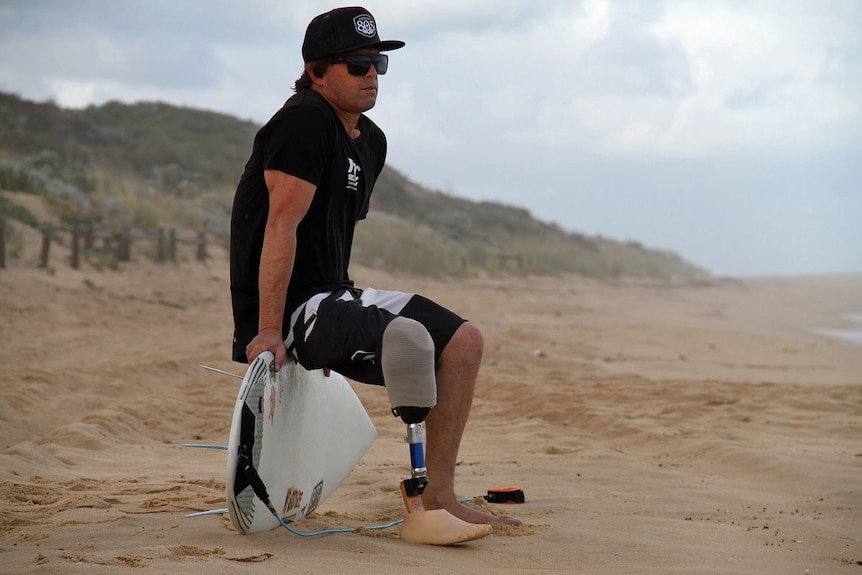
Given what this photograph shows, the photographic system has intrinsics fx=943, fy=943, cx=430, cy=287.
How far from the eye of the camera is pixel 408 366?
10.6 ft

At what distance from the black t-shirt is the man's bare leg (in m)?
0.53

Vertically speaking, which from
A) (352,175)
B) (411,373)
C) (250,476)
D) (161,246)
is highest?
(352,175)

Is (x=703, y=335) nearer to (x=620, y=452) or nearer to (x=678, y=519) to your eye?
(x=620, y=452)

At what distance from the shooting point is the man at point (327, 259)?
335cm

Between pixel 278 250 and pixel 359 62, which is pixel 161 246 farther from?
pixel 278 250

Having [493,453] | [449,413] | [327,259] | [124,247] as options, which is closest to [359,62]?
[327,259]

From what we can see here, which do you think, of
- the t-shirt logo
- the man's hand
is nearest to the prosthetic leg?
the man's hand

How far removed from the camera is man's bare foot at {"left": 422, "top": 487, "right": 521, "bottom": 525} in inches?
138

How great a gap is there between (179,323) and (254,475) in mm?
9086

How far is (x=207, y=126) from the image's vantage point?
149 feet

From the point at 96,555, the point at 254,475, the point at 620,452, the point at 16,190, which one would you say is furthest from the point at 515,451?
the point at 16,190

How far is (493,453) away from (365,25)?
9.93 ft

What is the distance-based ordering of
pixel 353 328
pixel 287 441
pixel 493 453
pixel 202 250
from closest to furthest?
pixel 353 328, pixel 287 441, pixel 493 453, pixel 202 250

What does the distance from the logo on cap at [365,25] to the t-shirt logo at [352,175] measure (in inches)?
18.8
